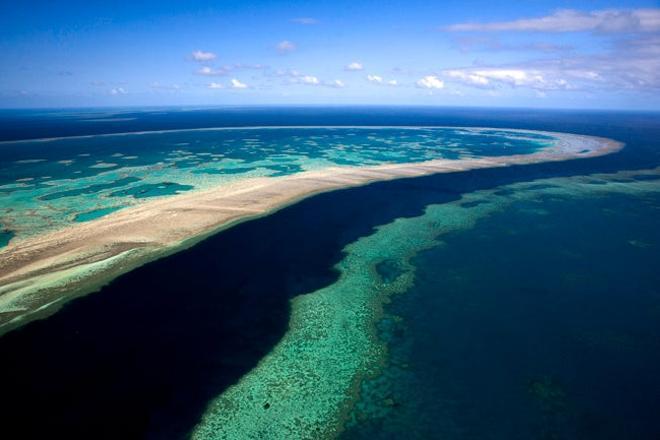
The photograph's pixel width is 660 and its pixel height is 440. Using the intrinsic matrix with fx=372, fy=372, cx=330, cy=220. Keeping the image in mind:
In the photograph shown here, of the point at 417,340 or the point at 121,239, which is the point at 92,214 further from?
the point at 417,340

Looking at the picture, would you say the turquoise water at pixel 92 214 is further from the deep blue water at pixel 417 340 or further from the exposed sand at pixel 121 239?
the deep blue water at pixel 417 340

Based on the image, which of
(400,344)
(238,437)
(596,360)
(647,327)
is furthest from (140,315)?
(647,327)

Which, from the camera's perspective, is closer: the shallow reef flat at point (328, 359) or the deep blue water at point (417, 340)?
the shallow reef flat at point (328, 359)

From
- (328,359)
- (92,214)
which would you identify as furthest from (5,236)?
(328,359)

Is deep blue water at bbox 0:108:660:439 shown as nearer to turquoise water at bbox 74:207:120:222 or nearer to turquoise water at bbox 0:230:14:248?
turquoise water at bbox 0:230:14:248

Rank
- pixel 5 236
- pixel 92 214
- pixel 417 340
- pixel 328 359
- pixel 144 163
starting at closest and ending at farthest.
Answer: pixel 328 359, pixel 417 340, pixel 5 236, pixel 92 214, pixel 144 163

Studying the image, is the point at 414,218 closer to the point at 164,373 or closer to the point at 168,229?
the point at 168,229

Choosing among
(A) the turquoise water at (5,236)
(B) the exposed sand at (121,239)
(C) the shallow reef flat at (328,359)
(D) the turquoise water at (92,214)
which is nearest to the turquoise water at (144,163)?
(D) the turquoise water at (92,214)
